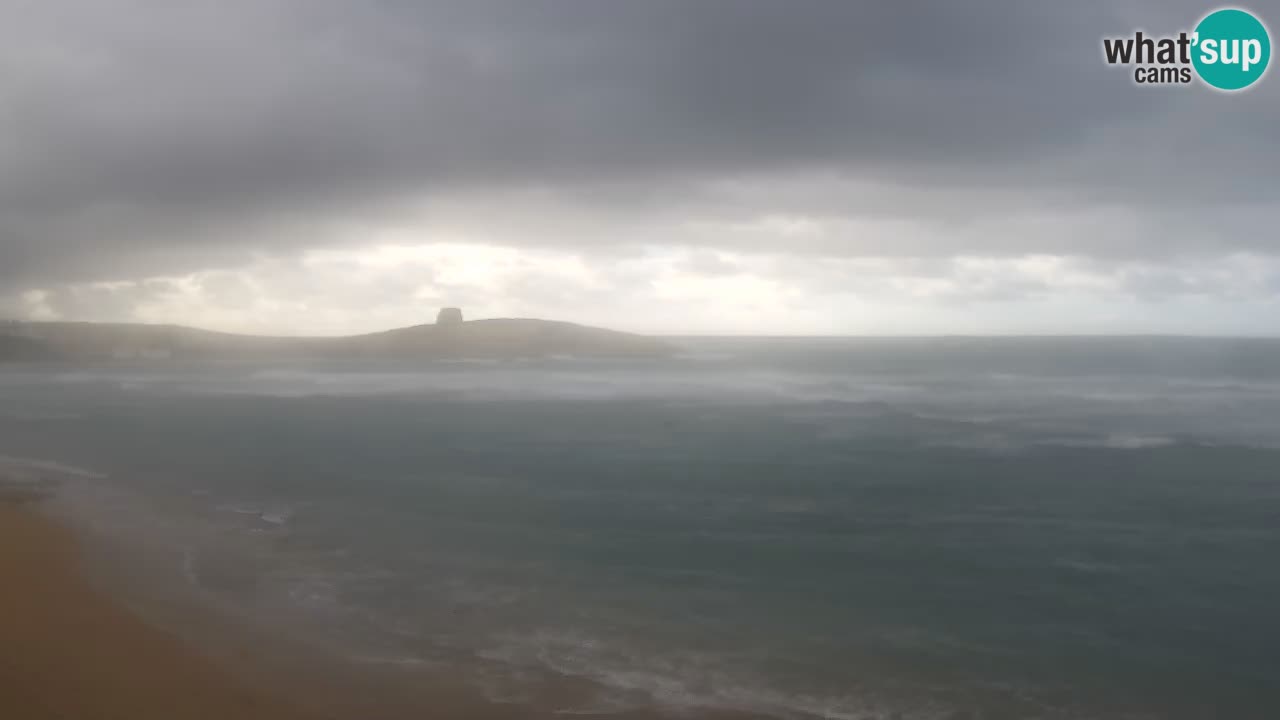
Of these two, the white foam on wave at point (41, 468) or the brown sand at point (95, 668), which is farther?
the white foam on wave at point (41, 468)

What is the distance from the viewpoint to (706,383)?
107125mm

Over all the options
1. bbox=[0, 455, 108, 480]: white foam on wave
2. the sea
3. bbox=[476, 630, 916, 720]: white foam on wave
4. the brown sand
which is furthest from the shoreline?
bbox=[0, 455, 108, 480]: white foam on wave

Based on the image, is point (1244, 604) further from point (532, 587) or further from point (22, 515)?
point (22, 515)

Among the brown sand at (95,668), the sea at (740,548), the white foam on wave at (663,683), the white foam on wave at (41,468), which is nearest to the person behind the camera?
the brown sand at (95,668)

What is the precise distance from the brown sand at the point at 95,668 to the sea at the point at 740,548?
2081 mm

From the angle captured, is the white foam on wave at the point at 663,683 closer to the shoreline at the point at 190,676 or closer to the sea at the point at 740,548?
the sea at the point at 740,548

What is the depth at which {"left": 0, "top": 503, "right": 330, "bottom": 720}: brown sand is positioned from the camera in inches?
559

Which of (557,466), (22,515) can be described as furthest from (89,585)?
(557,466)

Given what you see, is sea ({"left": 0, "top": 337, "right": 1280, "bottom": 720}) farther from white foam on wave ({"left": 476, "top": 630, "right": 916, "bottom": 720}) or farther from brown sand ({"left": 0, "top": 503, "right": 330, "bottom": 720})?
brown sand ({"left": 0, "top": 503, "right": 330, "bottom": 720})

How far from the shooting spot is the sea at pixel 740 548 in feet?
54.6

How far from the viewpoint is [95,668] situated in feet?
52.0

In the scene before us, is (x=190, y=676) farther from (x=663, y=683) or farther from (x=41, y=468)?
(x=41, y=468)

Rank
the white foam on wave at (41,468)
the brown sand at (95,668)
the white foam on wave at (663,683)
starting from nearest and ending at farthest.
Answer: the brown sand at (95,668) < the white foam on wave at (663,683) < the white foam on wave at (41,468)

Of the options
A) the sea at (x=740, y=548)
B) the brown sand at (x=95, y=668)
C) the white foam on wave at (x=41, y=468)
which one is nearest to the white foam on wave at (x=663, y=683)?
the sea at (x=740, y=548)
